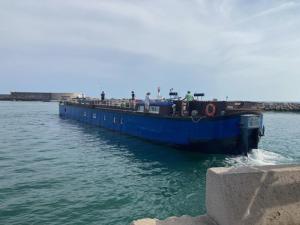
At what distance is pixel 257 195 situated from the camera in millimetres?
4445

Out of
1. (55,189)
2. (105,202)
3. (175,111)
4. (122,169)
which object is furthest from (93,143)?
(105,202)

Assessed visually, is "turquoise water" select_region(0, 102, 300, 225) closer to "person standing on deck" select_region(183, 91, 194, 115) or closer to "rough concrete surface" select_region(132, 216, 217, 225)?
"person standing on deck" select_region(183, 91, 194, 115)

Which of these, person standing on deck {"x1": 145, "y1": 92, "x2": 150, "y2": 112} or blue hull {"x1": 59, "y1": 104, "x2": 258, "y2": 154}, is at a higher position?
person standing on deck {"x1": 145, "y1": 92, "x2": 150, "y2": 112}

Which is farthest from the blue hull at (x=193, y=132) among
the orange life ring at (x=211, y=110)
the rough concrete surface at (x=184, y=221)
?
the rough concrete surface at (x=184, y=221)

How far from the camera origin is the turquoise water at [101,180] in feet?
33.8

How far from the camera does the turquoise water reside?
33.8ft

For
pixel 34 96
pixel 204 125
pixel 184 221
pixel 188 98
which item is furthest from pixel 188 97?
pixel 34 96

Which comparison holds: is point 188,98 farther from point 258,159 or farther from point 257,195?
point 257,195

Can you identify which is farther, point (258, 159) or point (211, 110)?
point (211, 110)

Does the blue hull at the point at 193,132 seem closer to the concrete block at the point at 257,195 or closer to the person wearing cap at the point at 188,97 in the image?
the person wearing cap at the point at 188,97

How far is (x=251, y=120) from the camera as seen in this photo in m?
20.5

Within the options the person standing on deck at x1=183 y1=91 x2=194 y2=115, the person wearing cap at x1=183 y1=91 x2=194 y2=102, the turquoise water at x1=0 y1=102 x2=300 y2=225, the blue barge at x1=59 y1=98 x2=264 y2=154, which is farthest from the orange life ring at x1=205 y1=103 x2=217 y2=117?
the turquoise water at x1=0 y1=102 x2=300 y2=225

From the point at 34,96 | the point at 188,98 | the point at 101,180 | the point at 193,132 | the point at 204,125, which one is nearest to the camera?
the point at 101,180

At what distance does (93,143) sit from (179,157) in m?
8.73
